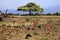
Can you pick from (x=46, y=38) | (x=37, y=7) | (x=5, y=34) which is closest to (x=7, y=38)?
(x=5, y=34)

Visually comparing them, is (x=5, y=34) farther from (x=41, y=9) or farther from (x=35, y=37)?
(x=41, y=9)

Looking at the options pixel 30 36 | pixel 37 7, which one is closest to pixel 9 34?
pixel 30 36

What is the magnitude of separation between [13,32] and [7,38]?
1.82 meters

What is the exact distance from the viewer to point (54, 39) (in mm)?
17109

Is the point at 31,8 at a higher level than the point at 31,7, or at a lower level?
lower

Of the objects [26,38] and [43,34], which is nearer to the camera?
[26,38]

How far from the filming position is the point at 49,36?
59.6ft

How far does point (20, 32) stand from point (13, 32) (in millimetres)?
550

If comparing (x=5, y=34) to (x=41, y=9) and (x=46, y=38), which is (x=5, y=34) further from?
(x=41, y=9)

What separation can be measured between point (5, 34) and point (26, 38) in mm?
2060

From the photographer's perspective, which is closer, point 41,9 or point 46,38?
point 46,38

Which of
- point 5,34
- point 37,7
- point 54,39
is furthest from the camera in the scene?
point 37,7

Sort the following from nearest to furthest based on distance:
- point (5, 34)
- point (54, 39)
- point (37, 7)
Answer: point (54, 39), point (5, 34), point (37, 7)

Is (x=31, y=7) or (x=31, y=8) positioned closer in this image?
(x=31, y=8)
